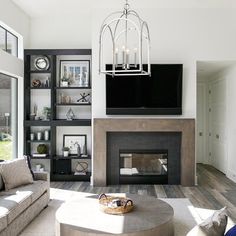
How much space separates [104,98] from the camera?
20.8 ft

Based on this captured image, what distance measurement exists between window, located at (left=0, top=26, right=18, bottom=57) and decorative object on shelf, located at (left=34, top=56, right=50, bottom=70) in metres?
0.47

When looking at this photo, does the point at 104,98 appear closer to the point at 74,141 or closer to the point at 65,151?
the point at 74,141

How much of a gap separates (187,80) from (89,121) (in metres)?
2.27

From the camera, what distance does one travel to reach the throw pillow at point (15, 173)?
167 inches

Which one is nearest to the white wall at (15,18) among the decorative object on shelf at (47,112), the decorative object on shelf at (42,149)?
the decorative object on shelf at (47,112)

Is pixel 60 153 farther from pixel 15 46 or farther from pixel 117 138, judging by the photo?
pixel 15 46

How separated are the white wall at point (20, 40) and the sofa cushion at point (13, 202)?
262cm

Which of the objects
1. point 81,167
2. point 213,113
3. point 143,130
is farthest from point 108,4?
point 213,113

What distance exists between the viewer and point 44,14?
679 centimetres

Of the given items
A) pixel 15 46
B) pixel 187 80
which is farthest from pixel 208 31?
pixel 15 46

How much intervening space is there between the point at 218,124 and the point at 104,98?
3.48 m

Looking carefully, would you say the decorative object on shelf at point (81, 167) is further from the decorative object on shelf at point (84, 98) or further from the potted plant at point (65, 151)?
the decorative object on shelf at point (84, 98)

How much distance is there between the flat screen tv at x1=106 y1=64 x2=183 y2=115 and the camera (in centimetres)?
617

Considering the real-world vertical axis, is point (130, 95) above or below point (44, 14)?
below
